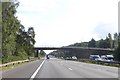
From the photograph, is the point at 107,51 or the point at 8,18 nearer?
the point at 8,18

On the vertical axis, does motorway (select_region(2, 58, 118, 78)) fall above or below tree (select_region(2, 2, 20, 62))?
below

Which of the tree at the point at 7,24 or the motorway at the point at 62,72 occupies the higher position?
the tree at the point at 7,24

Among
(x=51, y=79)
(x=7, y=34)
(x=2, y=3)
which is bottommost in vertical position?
(x=51, y=79)

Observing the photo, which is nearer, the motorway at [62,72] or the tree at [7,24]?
→ the motorway at [62,72]

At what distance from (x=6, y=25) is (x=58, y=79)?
131ft

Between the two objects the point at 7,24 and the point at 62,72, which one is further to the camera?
the point at 7,24

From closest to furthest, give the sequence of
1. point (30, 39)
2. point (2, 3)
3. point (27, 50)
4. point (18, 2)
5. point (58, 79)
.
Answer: point (58, 79) < point (2, 3) < point (18, 2) < point (27, 50) < point (30, 39)

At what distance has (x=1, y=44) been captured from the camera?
198 ft

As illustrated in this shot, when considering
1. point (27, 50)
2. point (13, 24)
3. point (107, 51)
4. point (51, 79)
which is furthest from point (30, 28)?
point (51, 79)

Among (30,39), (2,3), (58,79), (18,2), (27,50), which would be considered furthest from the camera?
(30,39)

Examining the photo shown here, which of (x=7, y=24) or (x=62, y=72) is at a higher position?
(x=7, y=24)

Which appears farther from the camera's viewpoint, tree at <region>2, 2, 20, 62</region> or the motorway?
tree at <region>2, 2, 20, 62</region>

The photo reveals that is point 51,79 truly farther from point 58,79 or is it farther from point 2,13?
point 2,13

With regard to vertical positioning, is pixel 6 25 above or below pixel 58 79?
above
